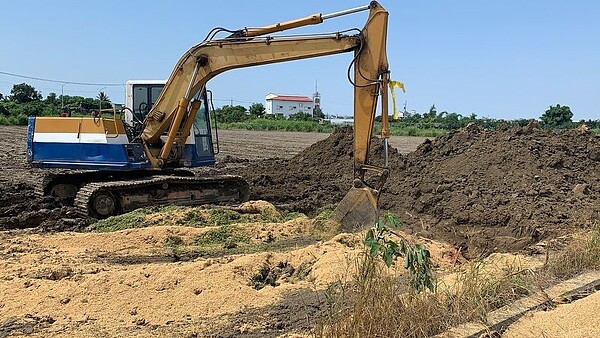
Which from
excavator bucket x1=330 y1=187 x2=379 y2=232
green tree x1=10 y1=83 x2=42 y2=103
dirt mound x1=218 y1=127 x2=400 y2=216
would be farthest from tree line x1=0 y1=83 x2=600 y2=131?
excavator bucket x1=330 y1=187 x2=379 y2=232

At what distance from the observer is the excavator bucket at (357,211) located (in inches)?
364

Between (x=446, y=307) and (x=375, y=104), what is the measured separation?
513 cm

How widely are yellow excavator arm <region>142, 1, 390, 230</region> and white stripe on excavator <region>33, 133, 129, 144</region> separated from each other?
0.52 metres

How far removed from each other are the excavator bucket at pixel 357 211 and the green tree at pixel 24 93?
58.7 m

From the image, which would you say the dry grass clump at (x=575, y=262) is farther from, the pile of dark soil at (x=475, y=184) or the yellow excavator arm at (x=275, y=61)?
the yellow excavator arm at (x=275, y=61)

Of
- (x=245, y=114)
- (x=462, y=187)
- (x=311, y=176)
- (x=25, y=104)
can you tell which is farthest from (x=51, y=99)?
(x=462, y=187)

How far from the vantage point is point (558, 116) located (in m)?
51.6

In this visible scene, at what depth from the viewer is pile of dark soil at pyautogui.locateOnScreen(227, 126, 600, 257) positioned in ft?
33.0

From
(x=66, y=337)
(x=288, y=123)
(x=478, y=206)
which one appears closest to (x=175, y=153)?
(x=478, y=206)

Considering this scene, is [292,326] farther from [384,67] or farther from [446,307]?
[384,67]

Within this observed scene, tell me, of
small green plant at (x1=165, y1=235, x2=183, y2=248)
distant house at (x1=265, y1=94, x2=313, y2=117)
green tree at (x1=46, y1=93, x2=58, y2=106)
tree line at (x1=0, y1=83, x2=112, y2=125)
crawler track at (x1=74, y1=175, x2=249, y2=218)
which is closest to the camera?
small green plant at (x1=165, y1=235, x2=183, y2=248)

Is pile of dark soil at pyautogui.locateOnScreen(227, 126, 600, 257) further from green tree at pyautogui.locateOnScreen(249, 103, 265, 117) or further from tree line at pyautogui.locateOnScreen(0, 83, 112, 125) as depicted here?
green tree at pyautogui.locateOnScreen(249, 103, 265, 117)

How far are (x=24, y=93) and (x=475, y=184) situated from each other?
5821 centimetres

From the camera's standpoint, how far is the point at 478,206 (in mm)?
11180
